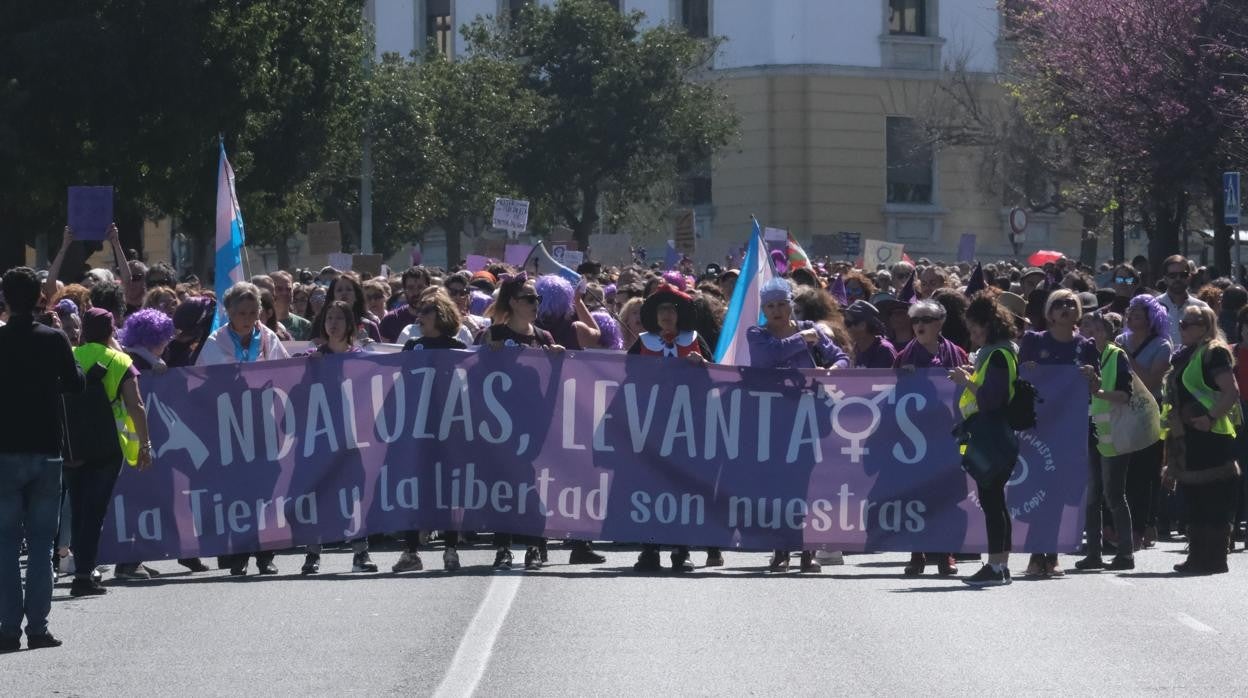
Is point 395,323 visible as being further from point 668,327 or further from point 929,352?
point 929,352

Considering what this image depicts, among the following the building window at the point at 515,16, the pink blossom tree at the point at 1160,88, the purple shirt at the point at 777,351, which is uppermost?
the building window at the point at 515,16

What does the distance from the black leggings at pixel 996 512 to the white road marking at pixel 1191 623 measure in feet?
4.48

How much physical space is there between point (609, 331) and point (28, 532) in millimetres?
6605

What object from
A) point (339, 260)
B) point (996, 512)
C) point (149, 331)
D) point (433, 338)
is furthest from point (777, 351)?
point (339, 260)

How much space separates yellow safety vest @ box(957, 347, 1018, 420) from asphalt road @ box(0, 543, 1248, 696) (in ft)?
3.25

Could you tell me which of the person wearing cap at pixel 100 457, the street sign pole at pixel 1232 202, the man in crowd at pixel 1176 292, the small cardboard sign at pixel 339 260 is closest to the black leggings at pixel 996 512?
the person wearing cap at pixel 100 457

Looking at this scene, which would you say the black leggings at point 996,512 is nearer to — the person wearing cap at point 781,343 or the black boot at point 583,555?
the person wearing cap at point 781,343

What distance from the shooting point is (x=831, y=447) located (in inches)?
544

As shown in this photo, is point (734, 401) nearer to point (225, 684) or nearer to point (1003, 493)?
point (1003, 493)

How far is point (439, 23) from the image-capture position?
64312mm

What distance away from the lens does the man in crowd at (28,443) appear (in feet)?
35.4

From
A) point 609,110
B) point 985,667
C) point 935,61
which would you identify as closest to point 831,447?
point 985,667

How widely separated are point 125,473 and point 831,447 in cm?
410

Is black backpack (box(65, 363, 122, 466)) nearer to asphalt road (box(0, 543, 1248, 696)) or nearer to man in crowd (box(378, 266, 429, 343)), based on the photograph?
asphalt road (box(0, 543, 1248, 696))
